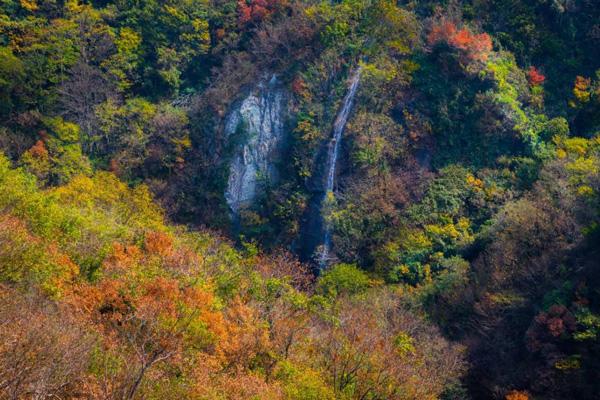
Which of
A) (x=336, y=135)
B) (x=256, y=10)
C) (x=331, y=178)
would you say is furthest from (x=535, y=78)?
(x=256, y=10)

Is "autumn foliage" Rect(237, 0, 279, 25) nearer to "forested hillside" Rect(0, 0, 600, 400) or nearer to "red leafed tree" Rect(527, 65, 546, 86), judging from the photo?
"forested hillside" Rect(0, 0, 600, 400)

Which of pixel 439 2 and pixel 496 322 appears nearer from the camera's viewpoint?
pixel 496 322

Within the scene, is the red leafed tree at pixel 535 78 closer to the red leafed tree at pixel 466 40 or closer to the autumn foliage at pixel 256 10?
the red leafed tree at pixel 466 40

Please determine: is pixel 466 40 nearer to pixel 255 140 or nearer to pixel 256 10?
pixel 256 10

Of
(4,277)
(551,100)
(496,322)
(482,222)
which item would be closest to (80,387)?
(4,277)

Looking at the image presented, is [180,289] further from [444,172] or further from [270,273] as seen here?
[444,172]
